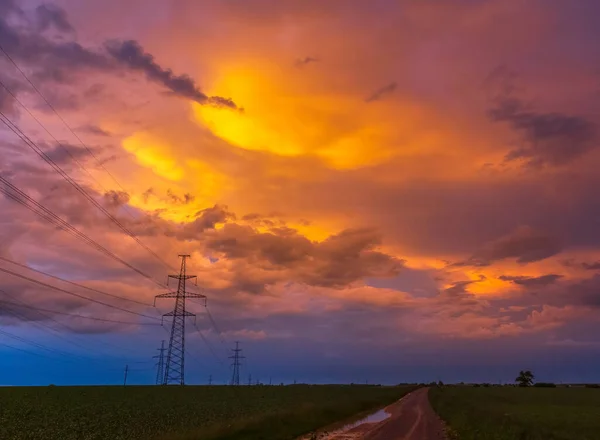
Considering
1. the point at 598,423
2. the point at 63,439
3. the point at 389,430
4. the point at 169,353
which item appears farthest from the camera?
the point at 169,353

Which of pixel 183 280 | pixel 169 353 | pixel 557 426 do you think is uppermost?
pixel 183 280

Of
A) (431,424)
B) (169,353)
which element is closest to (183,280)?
(169,353)

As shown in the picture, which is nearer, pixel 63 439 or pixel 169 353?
pixel 63 439

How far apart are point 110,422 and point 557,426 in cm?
5380

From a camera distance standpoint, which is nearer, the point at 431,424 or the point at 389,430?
the point at 389,430

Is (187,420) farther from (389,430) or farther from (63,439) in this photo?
(389,430)

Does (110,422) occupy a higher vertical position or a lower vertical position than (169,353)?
lower

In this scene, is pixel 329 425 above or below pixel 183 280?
below

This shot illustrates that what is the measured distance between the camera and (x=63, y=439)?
38250mm

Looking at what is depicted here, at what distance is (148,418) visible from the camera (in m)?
56.8

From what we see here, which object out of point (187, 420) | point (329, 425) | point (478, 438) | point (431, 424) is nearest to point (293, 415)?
point (329, 425)

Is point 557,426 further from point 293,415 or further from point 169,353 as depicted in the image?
point 169,353

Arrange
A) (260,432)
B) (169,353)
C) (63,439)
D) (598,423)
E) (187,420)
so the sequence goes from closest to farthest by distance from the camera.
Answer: (63,439) < (260,432) < (187,420) < (598,423) < (169,353)

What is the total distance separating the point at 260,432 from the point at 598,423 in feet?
168
